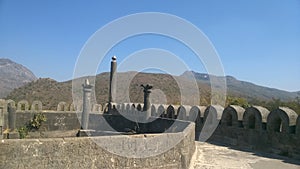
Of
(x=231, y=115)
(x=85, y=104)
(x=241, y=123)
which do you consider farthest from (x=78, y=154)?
(x=85, y=104)

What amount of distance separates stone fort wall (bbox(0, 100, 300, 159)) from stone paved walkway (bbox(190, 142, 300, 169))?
92cm

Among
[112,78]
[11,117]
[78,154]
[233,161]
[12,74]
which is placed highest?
[12,74]

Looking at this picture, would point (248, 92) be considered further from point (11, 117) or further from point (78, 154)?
point (78, 154)

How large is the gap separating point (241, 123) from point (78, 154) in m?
8.12

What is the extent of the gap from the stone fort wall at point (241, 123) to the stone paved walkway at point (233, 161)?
36.0 inches

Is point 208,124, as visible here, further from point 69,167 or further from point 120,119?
point 69,167

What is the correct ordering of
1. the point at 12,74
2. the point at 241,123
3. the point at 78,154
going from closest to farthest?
the point at 78,154, the point at 241,123, the point at 12,74

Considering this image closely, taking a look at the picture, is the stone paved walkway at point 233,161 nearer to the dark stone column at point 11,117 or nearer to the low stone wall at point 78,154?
the low stone wall at point 78,154

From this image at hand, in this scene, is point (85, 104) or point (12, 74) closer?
point (85, 104)

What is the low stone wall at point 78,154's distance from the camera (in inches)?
186

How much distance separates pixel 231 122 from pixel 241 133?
100cm

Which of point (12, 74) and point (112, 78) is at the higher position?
point (12, 74)

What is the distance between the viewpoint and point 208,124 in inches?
538

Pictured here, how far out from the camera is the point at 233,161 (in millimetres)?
8555
